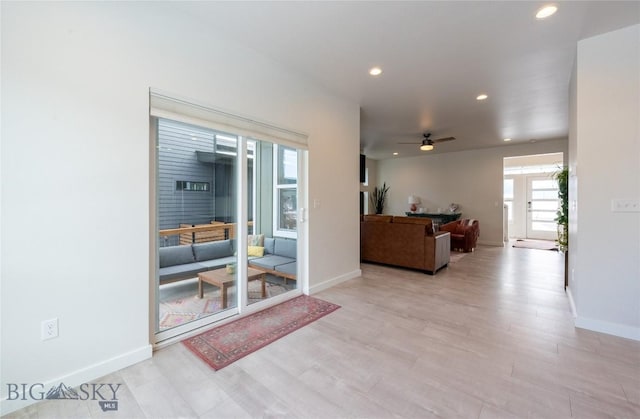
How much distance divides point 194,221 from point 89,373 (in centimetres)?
132

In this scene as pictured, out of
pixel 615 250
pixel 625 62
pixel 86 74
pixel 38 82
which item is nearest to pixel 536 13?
pixel 625 62

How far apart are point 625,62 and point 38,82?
457 centimetres

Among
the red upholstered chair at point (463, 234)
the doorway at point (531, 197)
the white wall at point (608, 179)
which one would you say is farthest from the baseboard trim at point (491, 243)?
the white wall at point (608, 179)

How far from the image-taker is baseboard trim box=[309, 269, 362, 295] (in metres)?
3.60

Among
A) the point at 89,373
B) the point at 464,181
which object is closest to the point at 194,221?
the point at 89,373

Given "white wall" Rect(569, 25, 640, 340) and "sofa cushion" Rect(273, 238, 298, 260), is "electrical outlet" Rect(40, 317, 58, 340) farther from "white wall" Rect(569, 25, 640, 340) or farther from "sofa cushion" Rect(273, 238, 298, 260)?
"white wall" Rect(569, 25, 640, 340)

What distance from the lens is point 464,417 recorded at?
1.53 meters

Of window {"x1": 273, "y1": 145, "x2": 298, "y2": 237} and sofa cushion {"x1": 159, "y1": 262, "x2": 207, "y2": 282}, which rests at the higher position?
window {"x1": 273, "y1": 145, "x2": 298, "y2": 237}

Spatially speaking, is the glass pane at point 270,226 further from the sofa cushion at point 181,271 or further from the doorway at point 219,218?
the sofa cushion at point 181,271

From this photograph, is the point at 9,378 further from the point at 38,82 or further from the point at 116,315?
the point at 38,82

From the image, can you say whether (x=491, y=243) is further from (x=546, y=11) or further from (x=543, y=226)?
(x=546, y=11)

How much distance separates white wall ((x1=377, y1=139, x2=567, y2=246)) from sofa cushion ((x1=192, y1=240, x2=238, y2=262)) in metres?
7.34

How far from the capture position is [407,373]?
76.0 inches
